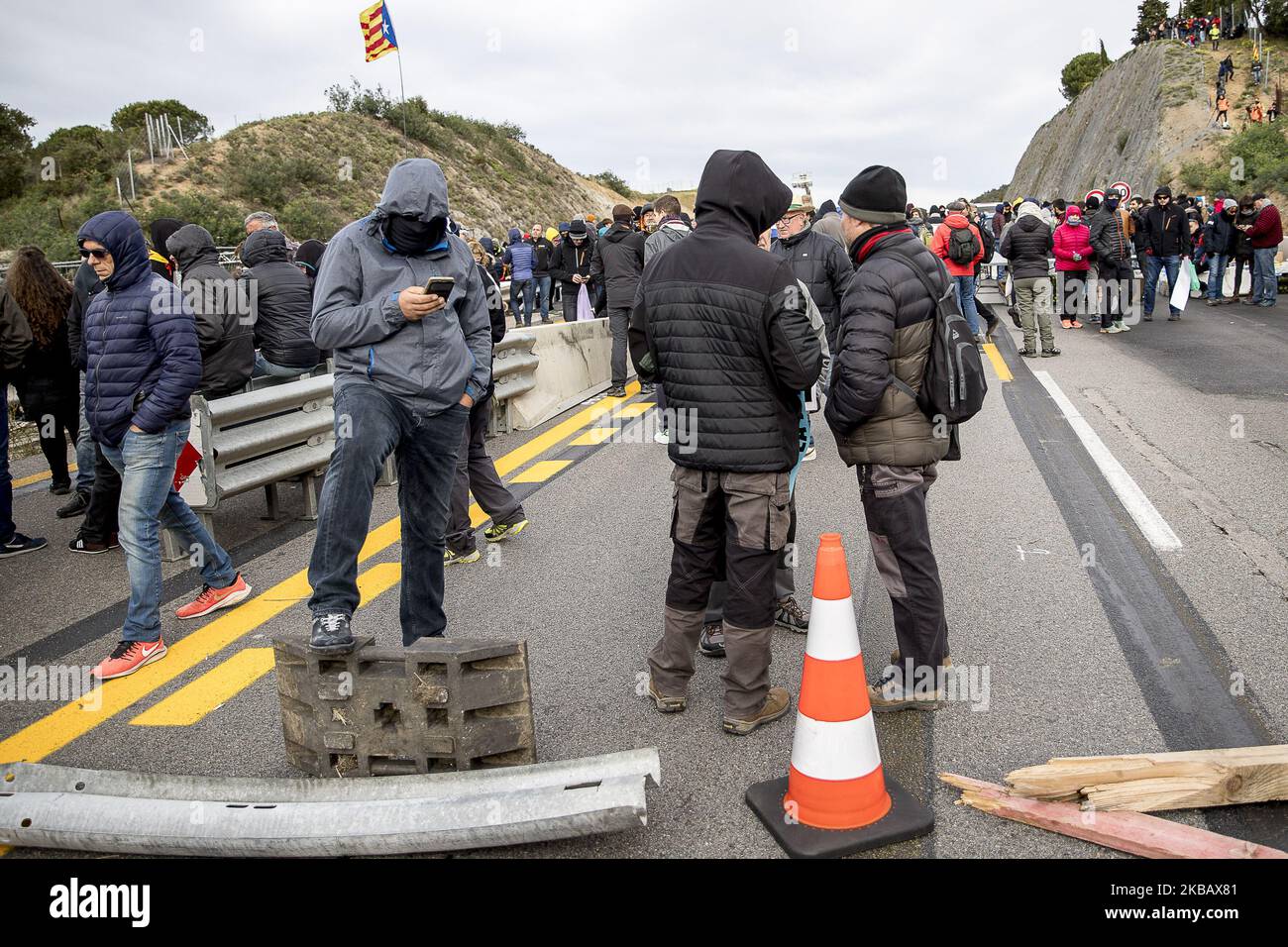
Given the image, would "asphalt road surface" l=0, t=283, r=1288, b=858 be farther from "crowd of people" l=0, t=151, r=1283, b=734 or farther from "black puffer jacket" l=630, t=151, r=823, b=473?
"black puffer jacket" l=630, t=151, r=823, b=473

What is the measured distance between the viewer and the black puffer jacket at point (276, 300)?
816 cm

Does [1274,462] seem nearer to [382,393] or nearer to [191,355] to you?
[382,393]

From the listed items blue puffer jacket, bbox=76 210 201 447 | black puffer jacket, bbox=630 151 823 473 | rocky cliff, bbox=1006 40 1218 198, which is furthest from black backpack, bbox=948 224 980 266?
rocky cliff, bbox=1006 40 1218 198

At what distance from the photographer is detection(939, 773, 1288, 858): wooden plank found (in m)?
2.94

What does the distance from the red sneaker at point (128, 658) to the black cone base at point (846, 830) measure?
303 cm

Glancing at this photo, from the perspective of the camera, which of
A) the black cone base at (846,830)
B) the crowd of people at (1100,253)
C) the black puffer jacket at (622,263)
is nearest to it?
the black cone base at (846,830)

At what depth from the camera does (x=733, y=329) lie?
3.87m

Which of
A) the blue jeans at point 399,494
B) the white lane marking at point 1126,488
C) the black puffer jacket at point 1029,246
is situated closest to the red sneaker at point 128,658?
the blue jeans at point 399,494

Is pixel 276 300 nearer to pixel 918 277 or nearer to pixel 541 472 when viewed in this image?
pixel 541 472

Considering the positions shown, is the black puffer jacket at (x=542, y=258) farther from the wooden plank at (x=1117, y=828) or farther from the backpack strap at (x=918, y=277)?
the wooden plank at (x=1117, y=828)

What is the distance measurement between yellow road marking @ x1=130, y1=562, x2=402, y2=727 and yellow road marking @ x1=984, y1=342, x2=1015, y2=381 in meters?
9.86

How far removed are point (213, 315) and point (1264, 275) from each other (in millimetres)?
18655

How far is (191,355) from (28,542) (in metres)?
2.89
